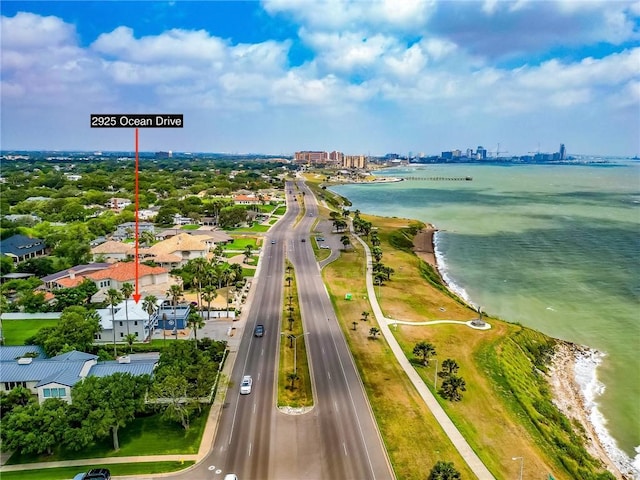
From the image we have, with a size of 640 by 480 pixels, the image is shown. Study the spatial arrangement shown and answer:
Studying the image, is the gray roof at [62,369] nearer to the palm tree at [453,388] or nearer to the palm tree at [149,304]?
the palm tree at [149,304]

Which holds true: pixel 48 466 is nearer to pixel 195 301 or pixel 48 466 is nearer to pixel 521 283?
pixel 195 301

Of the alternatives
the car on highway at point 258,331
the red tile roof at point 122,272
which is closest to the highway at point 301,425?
the car on highway at point 258,331

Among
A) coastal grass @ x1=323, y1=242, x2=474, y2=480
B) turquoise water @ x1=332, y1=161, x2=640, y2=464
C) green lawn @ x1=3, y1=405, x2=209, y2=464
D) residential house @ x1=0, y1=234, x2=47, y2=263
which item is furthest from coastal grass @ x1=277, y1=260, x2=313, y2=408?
residential house @ x1=0, y1=234, x2=47, y2=263

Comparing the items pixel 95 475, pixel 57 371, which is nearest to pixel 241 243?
pixel 57 371

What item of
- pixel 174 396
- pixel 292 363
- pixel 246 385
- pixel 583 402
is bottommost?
pixel 583 402

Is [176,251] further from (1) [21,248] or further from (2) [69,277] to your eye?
(1) [21,248]

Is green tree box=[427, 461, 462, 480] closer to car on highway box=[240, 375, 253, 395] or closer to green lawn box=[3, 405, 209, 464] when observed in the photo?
green lawn box=[3, 405, 209, 464]
